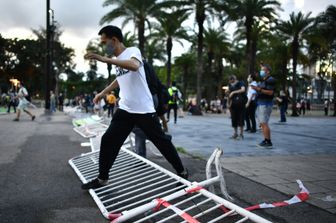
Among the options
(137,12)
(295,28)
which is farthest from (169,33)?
(295,28)

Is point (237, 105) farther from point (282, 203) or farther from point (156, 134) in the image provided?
point (282, 203)

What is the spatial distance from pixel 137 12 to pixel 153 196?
85.0 feet

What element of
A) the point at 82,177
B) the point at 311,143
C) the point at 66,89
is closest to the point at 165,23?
the point at 311,143

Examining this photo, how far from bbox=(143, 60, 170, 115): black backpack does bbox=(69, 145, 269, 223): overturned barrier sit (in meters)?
0.79

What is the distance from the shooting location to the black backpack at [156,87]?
452cm

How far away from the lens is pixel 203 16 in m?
27.4

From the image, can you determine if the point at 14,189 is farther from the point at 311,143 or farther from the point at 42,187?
the point at 311,143

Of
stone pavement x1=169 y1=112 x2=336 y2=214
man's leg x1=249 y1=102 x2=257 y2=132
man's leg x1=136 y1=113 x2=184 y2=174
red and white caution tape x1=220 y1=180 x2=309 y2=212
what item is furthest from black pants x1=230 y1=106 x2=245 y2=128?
red and white caution tape x1=220 y1=180 x2=309 y2=212

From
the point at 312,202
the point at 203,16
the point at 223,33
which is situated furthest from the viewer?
the point at 223,33

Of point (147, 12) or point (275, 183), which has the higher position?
point (147, 12)

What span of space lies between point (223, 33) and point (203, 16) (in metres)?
16.5

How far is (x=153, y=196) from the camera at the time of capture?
3576 mm

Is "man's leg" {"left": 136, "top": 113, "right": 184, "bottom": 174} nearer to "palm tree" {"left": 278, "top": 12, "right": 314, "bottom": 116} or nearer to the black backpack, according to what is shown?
the black backpack

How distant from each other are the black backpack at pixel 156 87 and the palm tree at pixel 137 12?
22426 mm
